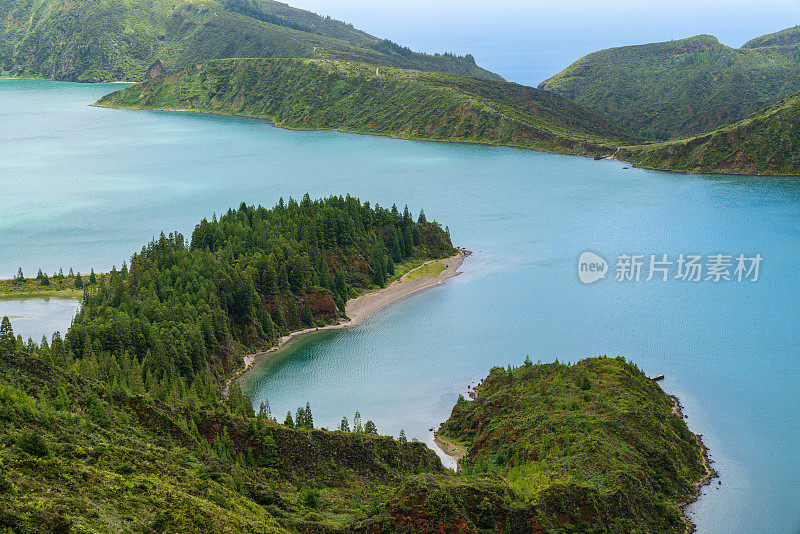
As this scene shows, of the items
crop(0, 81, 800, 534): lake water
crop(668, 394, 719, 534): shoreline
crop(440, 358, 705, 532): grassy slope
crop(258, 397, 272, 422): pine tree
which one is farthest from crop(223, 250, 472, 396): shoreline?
crop(668, 394, 719, 534): shoreline

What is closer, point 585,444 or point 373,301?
point 585,444

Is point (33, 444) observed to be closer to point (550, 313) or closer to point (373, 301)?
point (373, 301)

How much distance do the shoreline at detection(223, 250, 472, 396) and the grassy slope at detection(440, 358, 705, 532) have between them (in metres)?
28.8

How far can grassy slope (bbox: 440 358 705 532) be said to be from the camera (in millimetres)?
56312

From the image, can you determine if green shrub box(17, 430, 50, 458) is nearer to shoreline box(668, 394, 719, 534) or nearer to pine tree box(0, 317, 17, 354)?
pine tree box(0, 317, 17, 354)

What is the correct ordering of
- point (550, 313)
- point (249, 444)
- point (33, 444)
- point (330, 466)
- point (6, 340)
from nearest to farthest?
point (33, 444), point (249, 444), point (330, 466), point (6, 340), point (550, 313)

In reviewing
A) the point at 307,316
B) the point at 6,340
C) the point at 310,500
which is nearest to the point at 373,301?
the point at 307,316

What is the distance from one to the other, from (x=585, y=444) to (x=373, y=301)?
192ft

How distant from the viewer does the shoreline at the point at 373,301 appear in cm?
9806

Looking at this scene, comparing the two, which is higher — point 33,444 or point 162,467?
point 33,444

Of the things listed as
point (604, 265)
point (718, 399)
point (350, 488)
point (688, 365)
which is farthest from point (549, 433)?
point (604, 265)

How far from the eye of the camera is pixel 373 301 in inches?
4651

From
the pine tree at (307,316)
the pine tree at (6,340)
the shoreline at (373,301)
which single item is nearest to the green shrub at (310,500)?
the pine tree at (6,340)

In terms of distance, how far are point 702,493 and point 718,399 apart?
72.2ft
